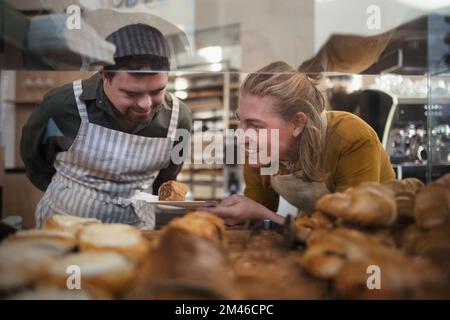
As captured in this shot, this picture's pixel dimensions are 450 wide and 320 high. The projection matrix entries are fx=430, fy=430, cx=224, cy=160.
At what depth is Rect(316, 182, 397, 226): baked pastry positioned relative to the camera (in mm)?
930

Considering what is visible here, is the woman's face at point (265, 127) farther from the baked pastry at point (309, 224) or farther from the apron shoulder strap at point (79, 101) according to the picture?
the apron shoulder strap at point (79, 101)

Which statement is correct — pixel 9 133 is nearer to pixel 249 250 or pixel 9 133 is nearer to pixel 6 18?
pixel 6 18

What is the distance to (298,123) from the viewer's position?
1.17 metres

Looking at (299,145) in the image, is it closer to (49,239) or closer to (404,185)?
(404,185)

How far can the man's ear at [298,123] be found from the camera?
1.17m

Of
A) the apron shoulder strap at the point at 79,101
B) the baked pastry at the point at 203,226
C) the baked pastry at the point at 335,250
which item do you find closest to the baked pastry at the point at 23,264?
the baked pastry at the point at 203,226

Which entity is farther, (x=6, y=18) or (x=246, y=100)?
(x=246, y=100)

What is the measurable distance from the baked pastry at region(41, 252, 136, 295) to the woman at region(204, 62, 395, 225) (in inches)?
15.9

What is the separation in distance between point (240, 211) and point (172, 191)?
0.65 feet

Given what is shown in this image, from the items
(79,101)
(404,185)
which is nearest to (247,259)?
(404,185)

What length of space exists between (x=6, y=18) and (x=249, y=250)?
0.77 meters

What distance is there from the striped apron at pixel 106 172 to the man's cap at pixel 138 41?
14 centimetres

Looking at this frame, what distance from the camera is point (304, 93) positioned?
3.87 ft

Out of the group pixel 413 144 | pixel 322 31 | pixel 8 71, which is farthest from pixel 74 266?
pixel 413 144
